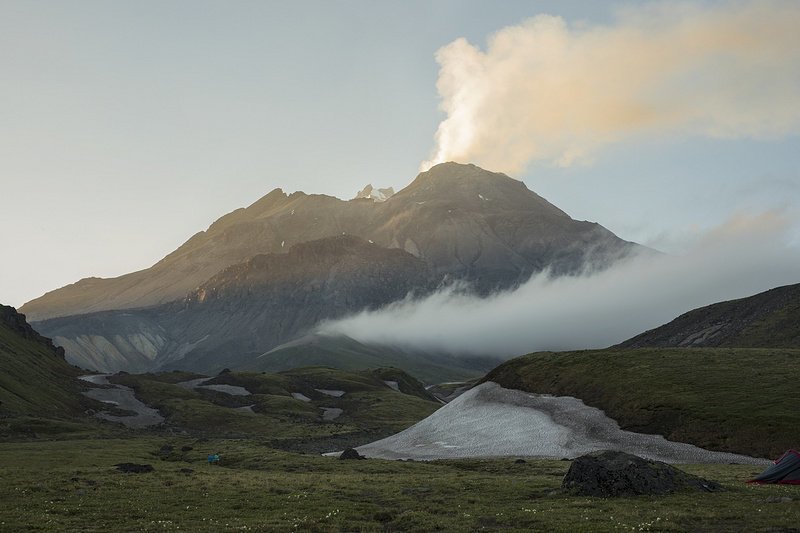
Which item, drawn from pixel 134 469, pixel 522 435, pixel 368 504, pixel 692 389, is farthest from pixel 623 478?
pixel 692 389

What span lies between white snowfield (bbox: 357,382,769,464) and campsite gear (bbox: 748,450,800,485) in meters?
24.8

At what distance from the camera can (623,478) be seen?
4603 centimetres

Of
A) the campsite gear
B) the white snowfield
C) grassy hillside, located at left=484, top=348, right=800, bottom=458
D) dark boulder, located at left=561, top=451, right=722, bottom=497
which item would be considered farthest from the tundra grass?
grassy hillside, located at left=484, top=348, right=800, bottom=458

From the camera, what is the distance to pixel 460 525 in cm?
3662

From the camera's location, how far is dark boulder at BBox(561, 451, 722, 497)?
45.5 metres

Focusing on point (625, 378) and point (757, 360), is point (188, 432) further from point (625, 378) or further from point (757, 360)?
point (757, 360)

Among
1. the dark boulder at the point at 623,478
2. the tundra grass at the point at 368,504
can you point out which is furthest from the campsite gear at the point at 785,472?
the dark boulder at the point at 623,478

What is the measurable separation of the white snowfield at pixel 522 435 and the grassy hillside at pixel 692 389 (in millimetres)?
3161

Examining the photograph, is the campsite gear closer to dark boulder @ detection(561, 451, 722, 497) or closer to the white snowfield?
dark boulder @ detection(561, 451, 722, 497)

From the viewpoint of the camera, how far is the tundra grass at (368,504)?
3541 cm

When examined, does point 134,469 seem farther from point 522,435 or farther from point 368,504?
point 522,435

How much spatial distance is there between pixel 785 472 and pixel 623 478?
53.8 feet

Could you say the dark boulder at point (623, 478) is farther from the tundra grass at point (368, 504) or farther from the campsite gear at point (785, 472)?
the campsite gear at point (785, 472)

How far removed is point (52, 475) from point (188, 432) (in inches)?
4798
